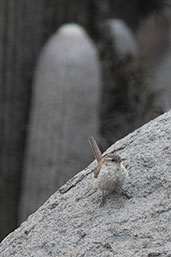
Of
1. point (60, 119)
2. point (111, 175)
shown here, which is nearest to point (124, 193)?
point (111, 175)

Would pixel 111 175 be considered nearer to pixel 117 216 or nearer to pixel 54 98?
pixel 117 216

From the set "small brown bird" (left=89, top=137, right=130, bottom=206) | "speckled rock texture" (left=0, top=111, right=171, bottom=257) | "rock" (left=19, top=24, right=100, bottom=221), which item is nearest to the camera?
"speckled rock texture" (left=0, top=111, right=171, bottom=257)

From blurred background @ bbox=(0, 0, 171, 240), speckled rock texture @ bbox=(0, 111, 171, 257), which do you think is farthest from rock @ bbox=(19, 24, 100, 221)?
speckled rock texture @ bbox=(0, 111, 171, 257)

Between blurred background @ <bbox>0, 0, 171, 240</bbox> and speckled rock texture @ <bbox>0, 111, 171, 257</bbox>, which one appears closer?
speckled rock texture @ <bbox>0, 111, 171, 257</bbox>

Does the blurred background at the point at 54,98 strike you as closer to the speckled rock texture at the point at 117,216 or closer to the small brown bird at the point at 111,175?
the speckled rock texture at the point at 117,216

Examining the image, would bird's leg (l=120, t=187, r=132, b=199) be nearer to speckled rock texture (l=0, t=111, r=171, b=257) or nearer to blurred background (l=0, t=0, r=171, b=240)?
speckled rock texture (l=0, t=111, r=171, b=257)

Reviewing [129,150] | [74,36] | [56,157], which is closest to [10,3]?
[74,36]

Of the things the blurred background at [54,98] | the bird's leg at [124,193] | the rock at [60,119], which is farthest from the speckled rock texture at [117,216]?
the rock at [60,119]
